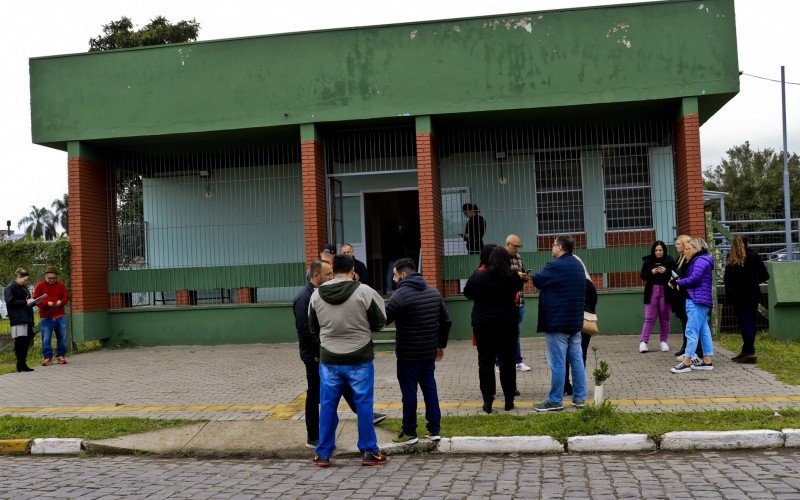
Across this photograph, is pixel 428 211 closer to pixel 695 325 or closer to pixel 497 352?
pixel 695 325

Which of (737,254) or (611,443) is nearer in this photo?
(611,443)

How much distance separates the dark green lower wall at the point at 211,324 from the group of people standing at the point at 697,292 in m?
2.65

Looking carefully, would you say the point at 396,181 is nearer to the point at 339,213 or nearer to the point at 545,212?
the point at 339,213

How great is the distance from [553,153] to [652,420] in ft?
29.0

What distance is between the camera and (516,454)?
6.91 meters

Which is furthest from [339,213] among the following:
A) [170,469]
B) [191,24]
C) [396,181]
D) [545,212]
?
[191,24]

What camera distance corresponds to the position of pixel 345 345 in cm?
653

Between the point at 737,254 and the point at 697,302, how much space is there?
123 centimetres

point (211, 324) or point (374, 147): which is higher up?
point (374, 147)

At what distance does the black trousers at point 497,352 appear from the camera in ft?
26.3

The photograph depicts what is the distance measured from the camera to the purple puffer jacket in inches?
387

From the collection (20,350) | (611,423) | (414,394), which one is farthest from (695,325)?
(20,350)

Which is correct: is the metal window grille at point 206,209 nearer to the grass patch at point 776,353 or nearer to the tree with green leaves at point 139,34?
the grass patch at point 776,353

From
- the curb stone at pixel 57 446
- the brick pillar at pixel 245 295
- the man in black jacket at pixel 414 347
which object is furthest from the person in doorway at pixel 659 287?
the curb stone at pixel 57 446
